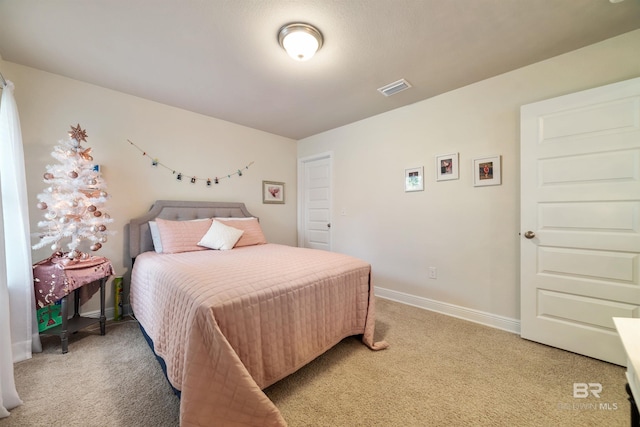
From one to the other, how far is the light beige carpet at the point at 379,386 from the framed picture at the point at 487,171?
144 cm

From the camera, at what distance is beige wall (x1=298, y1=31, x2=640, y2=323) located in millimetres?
1998

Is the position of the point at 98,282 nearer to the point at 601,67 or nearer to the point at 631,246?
the point at 631,246

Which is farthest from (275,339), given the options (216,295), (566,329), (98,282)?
(566,329)

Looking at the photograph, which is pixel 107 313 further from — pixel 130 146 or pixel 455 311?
pixel 455 311

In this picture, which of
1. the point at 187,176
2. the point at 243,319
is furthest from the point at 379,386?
the point at 187,176

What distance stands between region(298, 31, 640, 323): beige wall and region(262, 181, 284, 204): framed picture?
1.20 m

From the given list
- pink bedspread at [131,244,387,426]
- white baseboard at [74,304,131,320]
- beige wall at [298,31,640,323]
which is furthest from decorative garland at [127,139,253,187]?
beige wall at [298,31,640,323]

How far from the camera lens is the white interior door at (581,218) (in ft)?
5.41

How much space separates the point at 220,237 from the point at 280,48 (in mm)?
1951

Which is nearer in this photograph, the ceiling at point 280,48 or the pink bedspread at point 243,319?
the pink bedspread at point 243,319

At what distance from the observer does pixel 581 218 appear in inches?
71.0

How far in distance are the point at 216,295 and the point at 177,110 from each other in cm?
273

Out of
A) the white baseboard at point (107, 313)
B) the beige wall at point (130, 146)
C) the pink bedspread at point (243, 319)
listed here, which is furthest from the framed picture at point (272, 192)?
the white baseboard at point (107, 313)

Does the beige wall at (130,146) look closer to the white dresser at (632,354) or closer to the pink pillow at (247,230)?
the pink pillow at (247,230)
